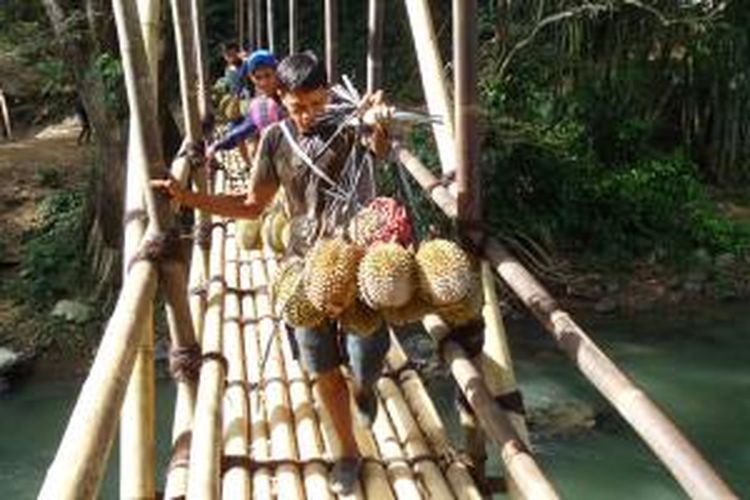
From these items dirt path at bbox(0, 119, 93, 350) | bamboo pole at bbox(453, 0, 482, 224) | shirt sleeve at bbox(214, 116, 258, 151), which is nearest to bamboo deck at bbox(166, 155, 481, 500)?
bamboo pole at bbox(453, 0, 482, 224)

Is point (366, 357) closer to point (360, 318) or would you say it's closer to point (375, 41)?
point (360, 318)

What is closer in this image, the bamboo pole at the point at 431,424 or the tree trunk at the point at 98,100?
the bamboo pole at the point at 431,424

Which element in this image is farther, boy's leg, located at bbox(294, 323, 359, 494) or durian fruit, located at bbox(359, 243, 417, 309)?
boy's leg, located at bbox(294, 323, 359, 494)

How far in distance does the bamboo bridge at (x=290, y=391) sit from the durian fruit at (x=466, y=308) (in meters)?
0.06

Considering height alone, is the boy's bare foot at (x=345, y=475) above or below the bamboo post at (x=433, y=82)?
below

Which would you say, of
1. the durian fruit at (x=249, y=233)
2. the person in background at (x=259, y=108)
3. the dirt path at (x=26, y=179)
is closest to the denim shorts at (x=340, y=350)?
the durian fruit at (x=249, y=233)

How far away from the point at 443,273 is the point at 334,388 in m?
0.49

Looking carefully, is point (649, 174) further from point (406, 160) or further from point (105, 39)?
point (406, 160)

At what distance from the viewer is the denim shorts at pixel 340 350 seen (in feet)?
7.63

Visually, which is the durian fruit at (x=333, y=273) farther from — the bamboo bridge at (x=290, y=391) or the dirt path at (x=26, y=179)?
the dirt path at (x=26, y=179)

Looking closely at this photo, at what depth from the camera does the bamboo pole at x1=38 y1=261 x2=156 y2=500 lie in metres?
1.42

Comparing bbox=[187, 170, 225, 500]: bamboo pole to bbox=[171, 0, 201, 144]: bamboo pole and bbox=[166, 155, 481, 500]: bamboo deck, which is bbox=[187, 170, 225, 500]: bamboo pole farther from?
bbox=[171, 0, 201, 144]: bamboo pole

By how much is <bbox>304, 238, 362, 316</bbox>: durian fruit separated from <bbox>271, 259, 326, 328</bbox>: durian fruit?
0.22 ft

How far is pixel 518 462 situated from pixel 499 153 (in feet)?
23.2
